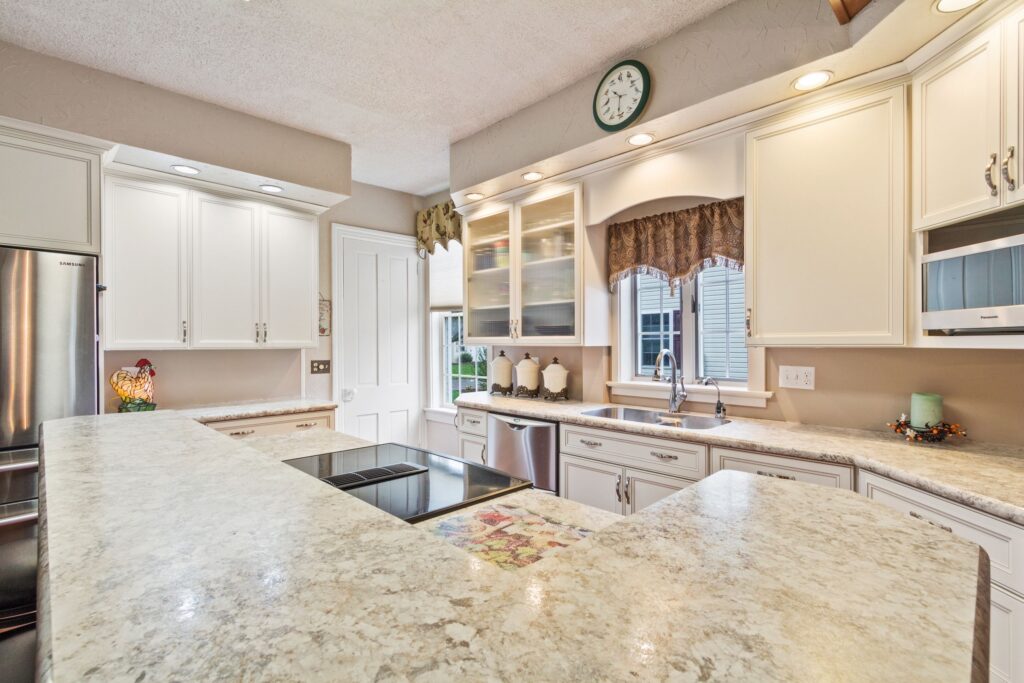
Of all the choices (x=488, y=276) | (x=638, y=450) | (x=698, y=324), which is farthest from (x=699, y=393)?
(x=488, y=276)

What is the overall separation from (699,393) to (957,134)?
1551 millimetres

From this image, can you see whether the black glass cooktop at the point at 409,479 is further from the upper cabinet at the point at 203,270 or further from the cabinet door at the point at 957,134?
the upper cabinet at the point at 203,270

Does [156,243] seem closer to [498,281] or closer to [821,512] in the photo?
[498,281]

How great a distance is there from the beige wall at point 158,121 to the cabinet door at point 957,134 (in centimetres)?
322

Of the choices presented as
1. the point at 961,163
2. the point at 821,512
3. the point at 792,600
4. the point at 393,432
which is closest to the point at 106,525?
the point at 792,600

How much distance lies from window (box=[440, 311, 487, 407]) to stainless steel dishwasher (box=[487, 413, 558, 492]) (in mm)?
1411

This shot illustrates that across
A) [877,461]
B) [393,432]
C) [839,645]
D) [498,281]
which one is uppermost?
[498,281]

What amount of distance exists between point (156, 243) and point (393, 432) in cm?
240

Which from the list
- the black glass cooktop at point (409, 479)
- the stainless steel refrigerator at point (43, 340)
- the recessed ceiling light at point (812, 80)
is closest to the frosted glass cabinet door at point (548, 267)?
the recessed ceiling light at point (812, 80)

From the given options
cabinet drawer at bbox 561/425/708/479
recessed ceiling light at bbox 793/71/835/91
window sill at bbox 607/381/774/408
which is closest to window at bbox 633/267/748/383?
window sill at bbox 607/381/774/408

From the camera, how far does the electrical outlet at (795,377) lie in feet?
7.80

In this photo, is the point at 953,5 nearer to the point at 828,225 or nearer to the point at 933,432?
the point at 828,225

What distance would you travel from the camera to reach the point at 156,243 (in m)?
2.94

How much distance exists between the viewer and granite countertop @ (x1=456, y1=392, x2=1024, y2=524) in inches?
54.6
